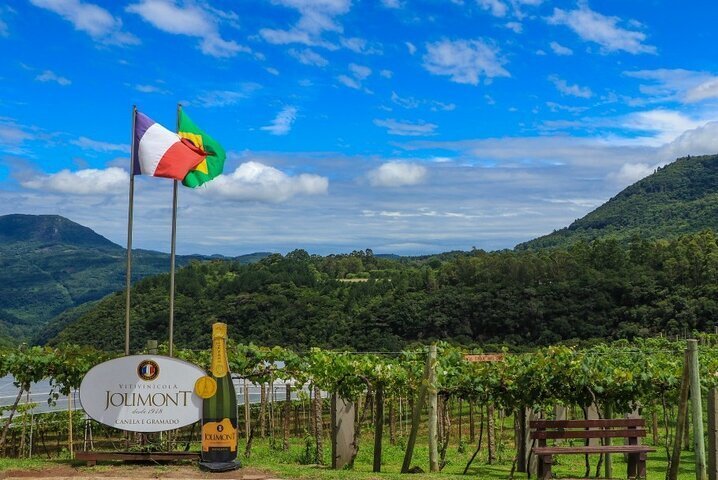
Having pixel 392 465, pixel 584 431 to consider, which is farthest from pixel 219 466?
pixel 392 465

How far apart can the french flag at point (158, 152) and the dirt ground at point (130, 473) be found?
331 centimetres

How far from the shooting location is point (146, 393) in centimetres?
826

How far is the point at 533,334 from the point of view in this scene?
56531mm

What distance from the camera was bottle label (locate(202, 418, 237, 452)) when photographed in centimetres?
789

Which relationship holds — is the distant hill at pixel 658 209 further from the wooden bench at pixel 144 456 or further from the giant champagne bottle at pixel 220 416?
the wooden bench at pixel 144 456

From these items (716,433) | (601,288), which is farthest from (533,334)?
(716,433)

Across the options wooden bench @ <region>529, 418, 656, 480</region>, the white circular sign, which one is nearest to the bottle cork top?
the white circular sign

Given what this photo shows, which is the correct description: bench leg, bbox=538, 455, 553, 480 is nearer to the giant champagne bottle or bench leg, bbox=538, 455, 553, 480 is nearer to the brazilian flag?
the giant champagne bottle

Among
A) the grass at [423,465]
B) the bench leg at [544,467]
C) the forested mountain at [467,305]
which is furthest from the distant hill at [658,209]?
the bench leg at [544,467]

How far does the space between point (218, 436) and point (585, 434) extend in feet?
13.2

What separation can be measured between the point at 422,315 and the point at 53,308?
160m

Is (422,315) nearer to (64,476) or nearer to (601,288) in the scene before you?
(601,288)

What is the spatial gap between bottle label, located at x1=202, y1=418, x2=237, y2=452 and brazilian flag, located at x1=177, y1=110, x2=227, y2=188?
9.42ft

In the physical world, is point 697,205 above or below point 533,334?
above
